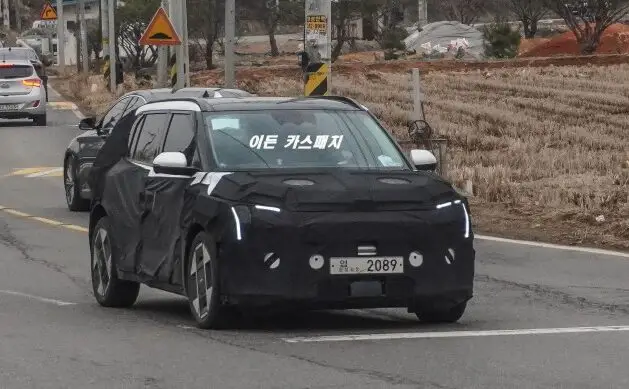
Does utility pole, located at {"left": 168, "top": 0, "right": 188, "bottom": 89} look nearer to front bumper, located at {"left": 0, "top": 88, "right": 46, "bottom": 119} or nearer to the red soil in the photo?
front bumper, located at {"left": 0, "top": 88, "right": 46, "bottom": 119}

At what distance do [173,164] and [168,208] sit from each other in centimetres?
49

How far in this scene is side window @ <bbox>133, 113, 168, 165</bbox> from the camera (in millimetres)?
12234

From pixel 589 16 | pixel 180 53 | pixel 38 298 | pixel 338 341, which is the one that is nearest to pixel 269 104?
pixel 338 341

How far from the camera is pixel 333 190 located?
10469mm

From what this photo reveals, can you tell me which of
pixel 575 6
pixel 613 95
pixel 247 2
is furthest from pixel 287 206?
pixel 247 2

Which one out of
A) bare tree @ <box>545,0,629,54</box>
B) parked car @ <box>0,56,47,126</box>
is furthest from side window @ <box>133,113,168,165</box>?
bare tree @ <box>545,0,629,54</box>

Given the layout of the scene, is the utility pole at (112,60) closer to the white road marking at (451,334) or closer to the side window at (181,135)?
the side window at (181,135)

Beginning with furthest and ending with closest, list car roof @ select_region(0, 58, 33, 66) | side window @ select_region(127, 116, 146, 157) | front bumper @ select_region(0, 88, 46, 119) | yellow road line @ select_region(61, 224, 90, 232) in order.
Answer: car roof @ select_region(0, 58, 33, 66)
front bumper @ select_region(0, 88, 46, 119)
yellow road line @ select_region(61, 224, 90, 232)
side window @ select_region(127, 116, 146, 157)

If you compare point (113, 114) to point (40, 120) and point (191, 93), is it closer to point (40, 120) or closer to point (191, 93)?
point (191, 93)

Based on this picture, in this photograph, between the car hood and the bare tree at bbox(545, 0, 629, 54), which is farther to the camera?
the bare tree at bbox(545, 0, 629, 54)

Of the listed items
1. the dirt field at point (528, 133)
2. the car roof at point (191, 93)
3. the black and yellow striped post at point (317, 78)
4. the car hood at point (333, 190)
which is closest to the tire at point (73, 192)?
the car roof at point (191, 93)

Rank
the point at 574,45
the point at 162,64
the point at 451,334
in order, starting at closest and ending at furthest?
the point at 451,334 → the point at 162,64 → the point at 574,45

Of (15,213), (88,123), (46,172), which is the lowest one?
(46,172)

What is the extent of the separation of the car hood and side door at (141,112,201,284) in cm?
56
